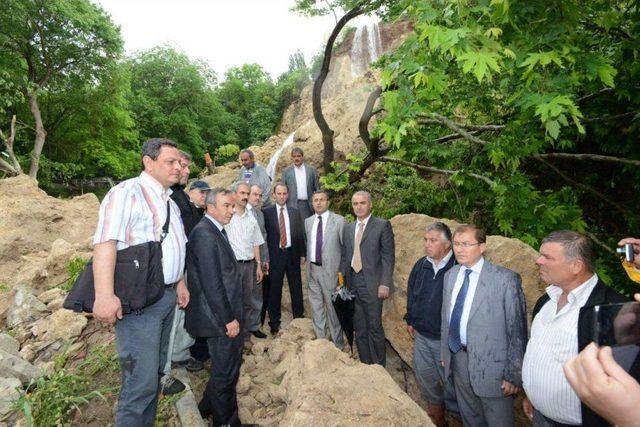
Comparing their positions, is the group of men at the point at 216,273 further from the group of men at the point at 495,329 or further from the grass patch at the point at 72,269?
the grass patch at the point at 72,269

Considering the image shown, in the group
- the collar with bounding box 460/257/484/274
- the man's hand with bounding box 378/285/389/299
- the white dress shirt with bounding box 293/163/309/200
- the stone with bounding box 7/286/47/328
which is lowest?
the man's hand with bounding box 378/285/389/299

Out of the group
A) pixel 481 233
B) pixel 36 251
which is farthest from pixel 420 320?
pixel 36 251

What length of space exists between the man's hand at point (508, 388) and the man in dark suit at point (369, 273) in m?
1.71

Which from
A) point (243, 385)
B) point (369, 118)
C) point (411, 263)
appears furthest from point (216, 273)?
point (369, 118)

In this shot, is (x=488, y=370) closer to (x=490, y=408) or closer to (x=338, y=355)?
(x=490, y=408)

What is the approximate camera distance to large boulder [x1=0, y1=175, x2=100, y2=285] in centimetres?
768

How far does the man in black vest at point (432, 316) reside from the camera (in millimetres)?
3504

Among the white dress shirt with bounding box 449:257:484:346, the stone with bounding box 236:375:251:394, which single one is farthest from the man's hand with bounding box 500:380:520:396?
the stone with bounding box 236:375:251:394

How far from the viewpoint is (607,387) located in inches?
34.2

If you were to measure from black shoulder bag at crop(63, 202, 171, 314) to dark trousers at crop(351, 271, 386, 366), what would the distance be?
8.90 feet

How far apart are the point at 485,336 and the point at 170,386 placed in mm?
2998

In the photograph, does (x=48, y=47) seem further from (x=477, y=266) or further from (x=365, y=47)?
(x=477, y=266)

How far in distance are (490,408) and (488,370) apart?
33 centimetres

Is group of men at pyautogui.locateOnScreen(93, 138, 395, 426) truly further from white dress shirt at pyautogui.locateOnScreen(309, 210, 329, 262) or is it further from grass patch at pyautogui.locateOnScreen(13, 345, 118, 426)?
grass patch at pyautogui.locateOnScreen(13, 345, 118, 426)
